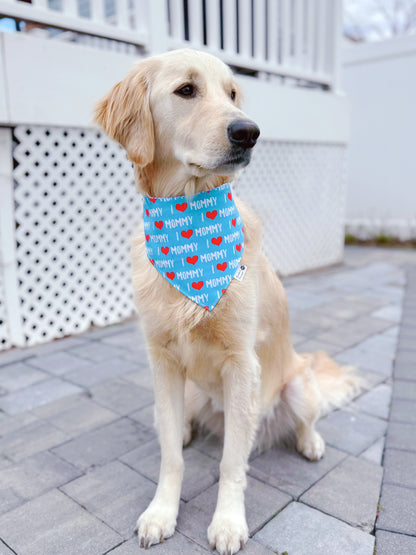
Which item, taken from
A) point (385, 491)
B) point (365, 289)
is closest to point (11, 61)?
point (385, 491)

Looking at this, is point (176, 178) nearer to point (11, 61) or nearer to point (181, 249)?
point (181, 249)

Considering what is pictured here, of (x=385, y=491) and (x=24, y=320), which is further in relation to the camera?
(x=24, y=320)

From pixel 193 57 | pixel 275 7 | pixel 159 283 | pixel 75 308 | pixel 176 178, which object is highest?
pixel 275 7

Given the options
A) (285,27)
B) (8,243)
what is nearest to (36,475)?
(8,243)

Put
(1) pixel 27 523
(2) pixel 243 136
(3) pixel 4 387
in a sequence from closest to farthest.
Result: (2) pixel 243 136 → (1) pixel 27 523 → (3) pixel 4 387

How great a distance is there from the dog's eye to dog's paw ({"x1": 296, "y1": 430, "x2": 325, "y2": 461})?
161 centimetres

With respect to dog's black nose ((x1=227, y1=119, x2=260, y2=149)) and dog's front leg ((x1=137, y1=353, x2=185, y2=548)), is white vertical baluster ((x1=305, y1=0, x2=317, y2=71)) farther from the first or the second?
dog's front leg ((x1=137, y1=353, x2=185, y2=548))

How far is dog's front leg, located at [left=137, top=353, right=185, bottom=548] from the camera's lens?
5.87 feet

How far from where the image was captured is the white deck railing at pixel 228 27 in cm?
396

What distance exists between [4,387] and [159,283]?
6.06ft

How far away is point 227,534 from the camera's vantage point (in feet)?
5.37

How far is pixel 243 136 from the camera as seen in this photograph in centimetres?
154

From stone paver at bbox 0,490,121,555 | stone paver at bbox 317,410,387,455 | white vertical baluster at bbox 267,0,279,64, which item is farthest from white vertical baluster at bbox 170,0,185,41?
stone paver at bbox 0,490,121,555

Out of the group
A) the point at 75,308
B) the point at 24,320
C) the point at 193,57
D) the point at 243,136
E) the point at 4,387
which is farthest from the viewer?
the point at 75,308
